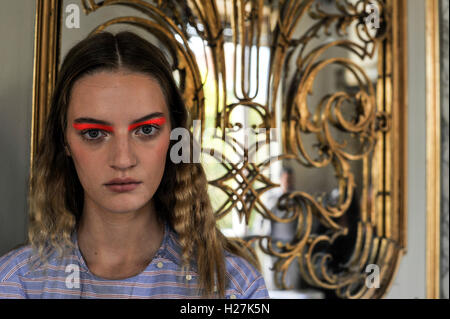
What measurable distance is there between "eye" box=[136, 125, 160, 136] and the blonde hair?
52mm

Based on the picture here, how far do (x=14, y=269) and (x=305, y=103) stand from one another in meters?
0.69

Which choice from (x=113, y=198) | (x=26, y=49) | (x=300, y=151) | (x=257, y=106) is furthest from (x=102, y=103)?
(x=300, y=151)

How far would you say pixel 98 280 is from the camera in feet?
2.78

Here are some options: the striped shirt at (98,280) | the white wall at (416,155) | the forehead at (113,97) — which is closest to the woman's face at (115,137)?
the forehead at (113,97)

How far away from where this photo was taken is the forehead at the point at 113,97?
2.65 feet

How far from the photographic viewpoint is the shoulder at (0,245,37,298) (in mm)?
808

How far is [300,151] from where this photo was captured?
1.16m

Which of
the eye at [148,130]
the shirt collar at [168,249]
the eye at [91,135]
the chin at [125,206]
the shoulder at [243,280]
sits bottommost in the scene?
the shoulder at [243,280]

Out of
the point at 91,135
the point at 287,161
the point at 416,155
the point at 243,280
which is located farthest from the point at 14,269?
the point at 416,155

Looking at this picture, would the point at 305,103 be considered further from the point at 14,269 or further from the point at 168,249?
the point at 14,269

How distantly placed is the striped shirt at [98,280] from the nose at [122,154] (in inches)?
6.4

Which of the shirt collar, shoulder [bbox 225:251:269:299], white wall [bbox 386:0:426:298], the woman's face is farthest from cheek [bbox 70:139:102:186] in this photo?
white wall [bbox 386:0:426:298]

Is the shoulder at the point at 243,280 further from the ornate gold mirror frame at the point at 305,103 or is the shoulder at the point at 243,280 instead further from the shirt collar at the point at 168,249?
the ornate gold mirror frame at the point at 305,103
